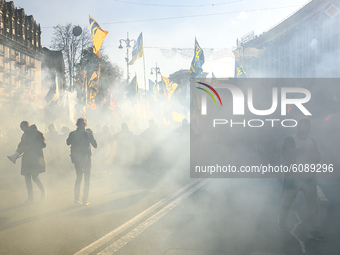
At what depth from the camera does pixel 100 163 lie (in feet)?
36.2

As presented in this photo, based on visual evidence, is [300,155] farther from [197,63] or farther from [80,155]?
[197,63]

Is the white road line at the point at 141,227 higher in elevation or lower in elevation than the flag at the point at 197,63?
lower

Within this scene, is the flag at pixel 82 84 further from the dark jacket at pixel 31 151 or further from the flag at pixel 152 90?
the flag at pixel 152 90

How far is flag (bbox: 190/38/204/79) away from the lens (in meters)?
16.5

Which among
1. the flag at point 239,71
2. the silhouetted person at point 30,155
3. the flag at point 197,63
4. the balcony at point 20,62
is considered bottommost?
the silhouetted person at point 30,155

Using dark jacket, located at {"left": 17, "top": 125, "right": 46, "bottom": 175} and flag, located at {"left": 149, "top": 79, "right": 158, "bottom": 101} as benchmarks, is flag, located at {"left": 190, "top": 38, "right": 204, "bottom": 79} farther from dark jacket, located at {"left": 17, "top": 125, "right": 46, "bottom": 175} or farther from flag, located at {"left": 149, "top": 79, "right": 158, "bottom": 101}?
flag, located at {"left": 149, "top": 79, "right": 158, "bottom": 101}

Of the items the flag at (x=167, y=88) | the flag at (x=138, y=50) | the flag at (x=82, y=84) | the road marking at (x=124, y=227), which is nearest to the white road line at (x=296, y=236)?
the road marking at (x=124, y=227)

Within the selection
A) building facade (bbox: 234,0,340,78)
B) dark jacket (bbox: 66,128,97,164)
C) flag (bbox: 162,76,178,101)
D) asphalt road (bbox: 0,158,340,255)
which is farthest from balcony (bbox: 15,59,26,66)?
dark jacket (bbox: 66,128,97,164)

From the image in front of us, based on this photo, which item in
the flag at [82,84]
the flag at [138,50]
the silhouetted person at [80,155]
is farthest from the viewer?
the flag at [138,50]

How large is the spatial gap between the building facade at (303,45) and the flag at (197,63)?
9995mm

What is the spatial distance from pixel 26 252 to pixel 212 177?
6.01 meters

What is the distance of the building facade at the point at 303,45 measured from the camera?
32.9 m

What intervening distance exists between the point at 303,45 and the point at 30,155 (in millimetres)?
36577

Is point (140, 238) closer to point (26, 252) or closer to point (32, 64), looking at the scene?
point (26, 252)
